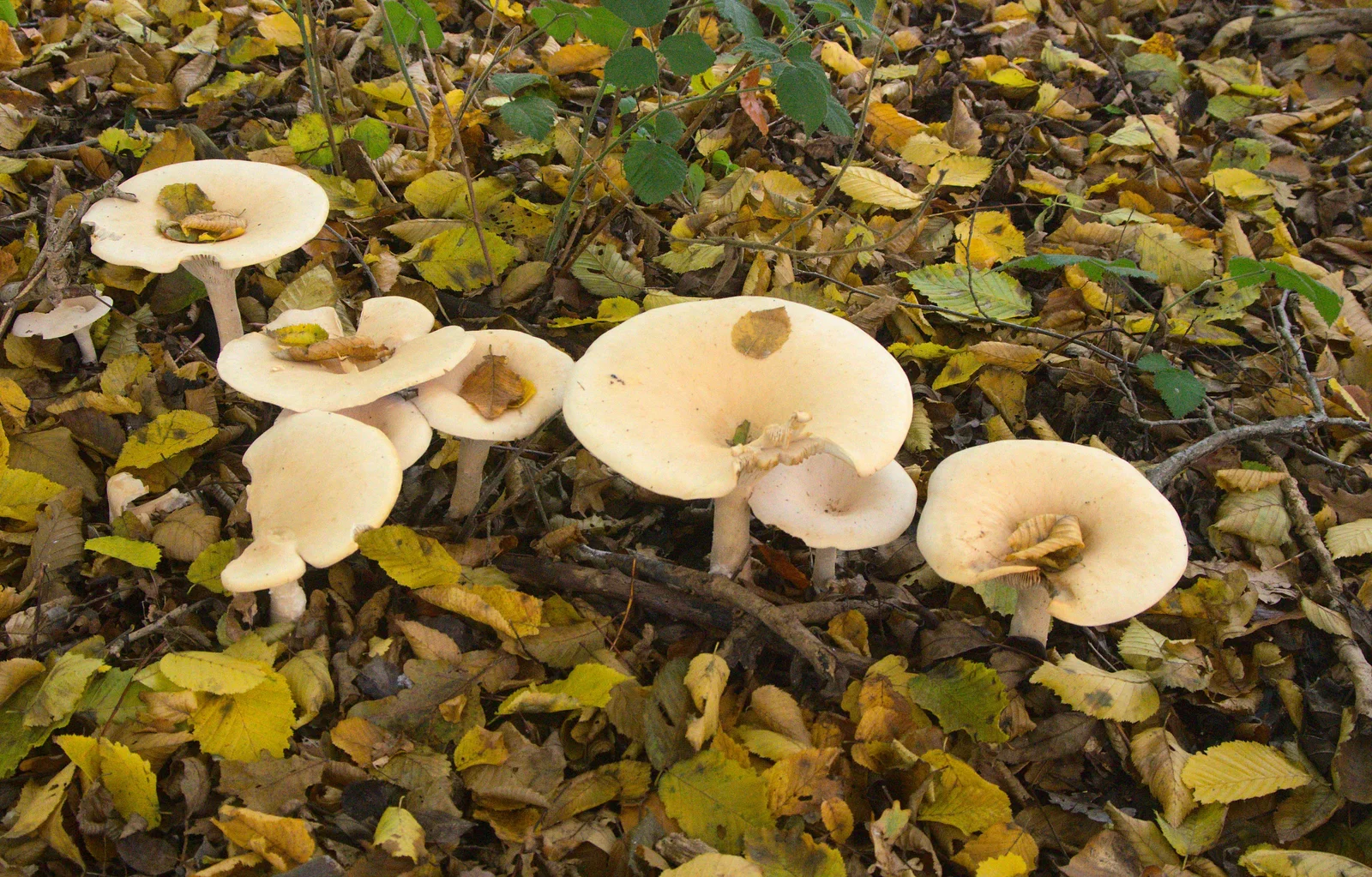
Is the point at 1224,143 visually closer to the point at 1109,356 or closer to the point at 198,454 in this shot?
the point at 1109,356

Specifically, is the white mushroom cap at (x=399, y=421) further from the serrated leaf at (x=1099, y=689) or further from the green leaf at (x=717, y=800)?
the serrated leaf at (x=1099, y=689)

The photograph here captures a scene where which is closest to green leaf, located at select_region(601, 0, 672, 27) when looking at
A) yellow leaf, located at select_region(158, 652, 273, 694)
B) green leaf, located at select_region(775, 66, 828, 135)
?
green leaf, located at select_region(775, 66, 828, 135)

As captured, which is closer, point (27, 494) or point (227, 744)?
point (227, 744)

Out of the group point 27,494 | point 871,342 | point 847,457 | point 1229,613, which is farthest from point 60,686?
point 1229,613

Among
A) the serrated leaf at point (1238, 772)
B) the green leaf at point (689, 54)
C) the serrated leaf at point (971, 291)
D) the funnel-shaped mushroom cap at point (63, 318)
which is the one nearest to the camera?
the serrated leaf at point (1238, 772)


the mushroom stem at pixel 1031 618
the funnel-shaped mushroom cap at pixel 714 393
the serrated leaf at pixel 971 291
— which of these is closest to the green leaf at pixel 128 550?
the funnel-shaped mushroom cap at pixel 714 393
